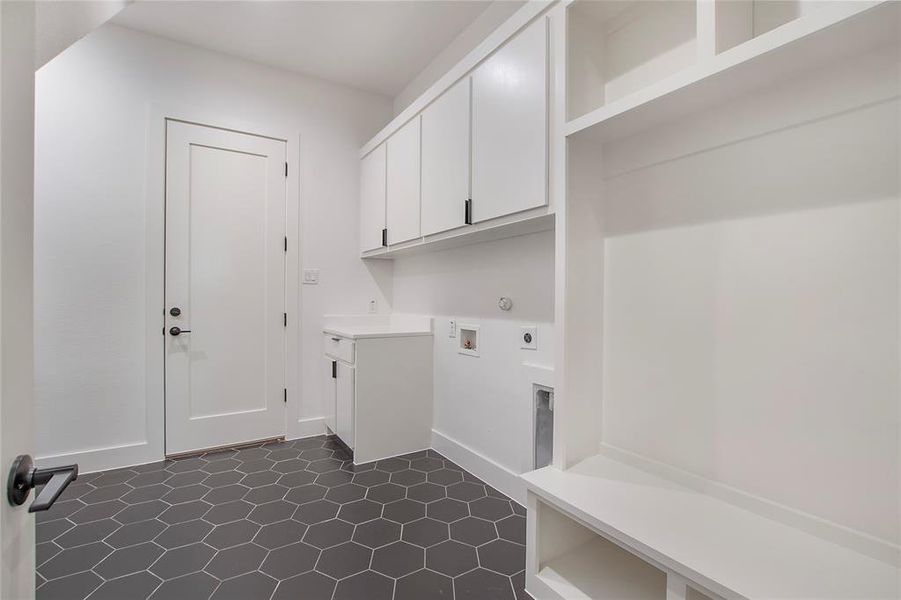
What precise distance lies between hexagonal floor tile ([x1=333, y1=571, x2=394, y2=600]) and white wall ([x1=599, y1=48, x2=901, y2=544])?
3.34 ft

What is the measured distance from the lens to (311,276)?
3.27 metres

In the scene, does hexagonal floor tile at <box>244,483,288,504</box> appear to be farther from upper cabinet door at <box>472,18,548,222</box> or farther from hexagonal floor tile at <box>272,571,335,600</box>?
upper cabinet door at <box>472,18,548,222</box>

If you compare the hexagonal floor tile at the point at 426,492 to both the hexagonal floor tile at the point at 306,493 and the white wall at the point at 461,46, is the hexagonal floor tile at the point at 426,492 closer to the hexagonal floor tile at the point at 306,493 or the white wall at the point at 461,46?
the hexagonal floor tile at the point at 306,493

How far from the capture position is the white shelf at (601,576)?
49.3 inches

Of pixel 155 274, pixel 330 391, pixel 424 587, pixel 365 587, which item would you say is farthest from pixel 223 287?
pixel 424 587

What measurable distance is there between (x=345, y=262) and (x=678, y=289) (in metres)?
2.61

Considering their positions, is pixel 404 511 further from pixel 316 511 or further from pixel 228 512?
pixel 228 512

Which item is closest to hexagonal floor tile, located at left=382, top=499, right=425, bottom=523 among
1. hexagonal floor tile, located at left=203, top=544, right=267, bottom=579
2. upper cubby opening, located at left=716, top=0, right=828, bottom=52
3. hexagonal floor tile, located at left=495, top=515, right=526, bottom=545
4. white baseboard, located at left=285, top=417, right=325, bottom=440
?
hexagonal floor tile, located at left=495, top=515, right=526, bottom=545

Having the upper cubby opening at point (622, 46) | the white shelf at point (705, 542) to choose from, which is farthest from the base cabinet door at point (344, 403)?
the upper cubby opening at point (622, 46)

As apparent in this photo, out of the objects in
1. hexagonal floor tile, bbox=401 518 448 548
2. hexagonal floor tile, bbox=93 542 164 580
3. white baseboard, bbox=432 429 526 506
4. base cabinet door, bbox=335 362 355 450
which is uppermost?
base cabinet door, bbox=335 362 355 450

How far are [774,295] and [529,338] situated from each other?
1112mm

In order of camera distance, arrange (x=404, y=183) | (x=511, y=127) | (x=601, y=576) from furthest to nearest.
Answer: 1. (x=404, y=183)
2. (x=511, y=127)
3. (x=601, y=576)

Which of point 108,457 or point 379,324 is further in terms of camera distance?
point 379,324

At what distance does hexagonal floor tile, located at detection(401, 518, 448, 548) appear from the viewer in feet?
5.89
